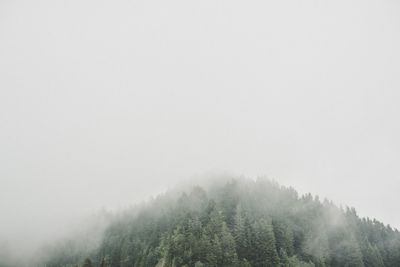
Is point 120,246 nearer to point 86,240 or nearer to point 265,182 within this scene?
point 86,240

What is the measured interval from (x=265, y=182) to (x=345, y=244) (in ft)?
184

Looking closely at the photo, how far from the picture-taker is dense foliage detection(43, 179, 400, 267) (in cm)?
10012

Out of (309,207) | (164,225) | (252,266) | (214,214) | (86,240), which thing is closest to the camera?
(252,266)

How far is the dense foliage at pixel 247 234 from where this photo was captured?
10012 cm

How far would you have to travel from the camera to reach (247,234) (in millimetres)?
108562

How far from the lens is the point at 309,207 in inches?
5974

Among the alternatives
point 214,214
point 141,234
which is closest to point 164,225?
point 141,234

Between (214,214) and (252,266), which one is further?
(214,214)

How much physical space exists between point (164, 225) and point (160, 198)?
4781 centimetres

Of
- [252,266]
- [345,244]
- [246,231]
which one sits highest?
[246,231]

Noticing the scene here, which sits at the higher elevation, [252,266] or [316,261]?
[252,266]

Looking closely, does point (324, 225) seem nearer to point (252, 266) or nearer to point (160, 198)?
point (252, 266)

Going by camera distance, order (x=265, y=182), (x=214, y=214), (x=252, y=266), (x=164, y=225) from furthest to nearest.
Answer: (x=265, y=182) → (x=164, y=225) → (x=214, y=214) → (x=252, y=266)

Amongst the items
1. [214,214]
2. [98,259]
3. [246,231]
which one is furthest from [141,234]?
[246,231]
